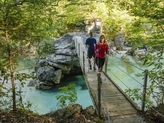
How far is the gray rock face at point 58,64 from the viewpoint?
1496cm

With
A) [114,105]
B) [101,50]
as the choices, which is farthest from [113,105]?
[101,50]

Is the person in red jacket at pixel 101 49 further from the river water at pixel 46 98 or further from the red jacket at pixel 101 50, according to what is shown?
the river water at pixel 46 98

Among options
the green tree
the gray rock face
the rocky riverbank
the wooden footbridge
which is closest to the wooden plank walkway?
the wooden footbridge

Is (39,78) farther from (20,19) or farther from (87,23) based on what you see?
(20,19)

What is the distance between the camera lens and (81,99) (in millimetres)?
12633

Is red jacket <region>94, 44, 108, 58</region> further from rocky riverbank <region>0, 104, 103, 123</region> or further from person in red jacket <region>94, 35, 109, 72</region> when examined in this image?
rocky riverbank <region>0, 104, 103, 123</region>

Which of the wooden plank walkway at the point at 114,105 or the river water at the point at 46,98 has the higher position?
the wooden plank walkway at the point at 114,105

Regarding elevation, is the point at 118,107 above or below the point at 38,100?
above

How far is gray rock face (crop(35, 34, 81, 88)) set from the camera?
49.1 feet

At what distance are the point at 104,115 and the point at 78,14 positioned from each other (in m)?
14.5

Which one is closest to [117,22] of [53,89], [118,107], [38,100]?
[53,89]

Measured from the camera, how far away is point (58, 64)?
605 inches

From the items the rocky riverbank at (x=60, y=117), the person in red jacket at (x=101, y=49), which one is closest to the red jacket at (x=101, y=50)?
the person in red jacket at (x=101, y=49)

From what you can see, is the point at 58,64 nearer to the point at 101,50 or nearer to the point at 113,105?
the point at 101,50
